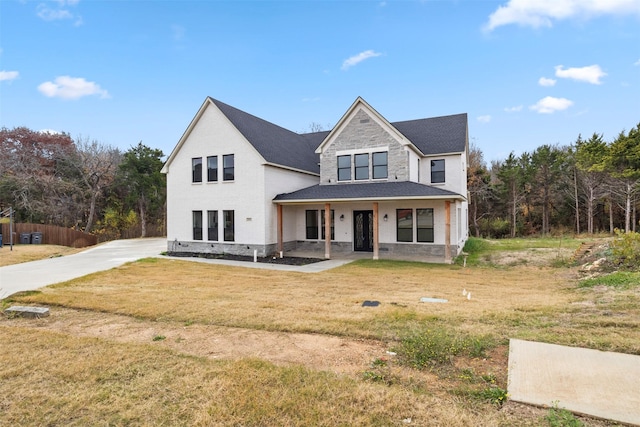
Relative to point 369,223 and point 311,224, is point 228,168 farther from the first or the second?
point 369,223

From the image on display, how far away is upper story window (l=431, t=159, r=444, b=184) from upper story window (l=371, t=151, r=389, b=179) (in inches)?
126

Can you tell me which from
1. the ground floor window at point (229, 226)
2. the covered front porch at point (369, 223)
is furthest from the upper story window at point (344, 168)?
the ground floor window at point (229, 226)

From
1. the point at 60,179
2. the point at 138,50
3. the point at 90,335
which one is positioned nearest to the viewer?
the point at 90,335

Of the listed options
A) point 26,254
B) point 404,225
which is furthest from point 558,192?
point 26,254

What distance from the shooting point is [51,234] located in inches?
1085

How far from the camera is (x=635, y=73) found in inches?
780

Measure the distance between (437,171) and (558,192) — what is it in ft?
61.6

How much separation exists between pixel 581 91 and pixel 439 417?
27.1 metres

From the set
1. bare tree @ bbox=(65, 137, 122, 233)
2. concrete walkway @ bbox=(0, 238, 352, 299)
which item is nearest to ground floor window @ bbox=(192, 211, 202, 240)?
concrete walkway @ bbox=(0, 238, 352, 299)

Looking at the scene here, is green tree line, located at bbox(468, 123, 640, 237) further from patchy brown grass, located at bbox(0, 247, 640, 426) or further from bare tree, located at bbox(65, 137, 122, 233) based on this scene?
bare tree, located at bbox(65, 137, 122, 233)

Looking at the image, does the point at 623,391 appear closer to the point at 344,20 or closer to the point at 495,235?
the point at 344,20

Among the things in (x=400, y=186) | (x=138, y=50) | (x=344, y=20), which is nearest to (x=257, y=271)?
(x=400, y=186)

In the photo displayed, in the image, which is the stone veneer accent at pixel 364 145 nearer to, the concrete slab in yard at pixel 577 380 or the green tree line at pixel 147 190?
the concrete slab in yard at pixel 577 380

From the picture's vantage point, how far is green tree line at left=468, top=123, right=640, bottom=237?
88.9 ft
